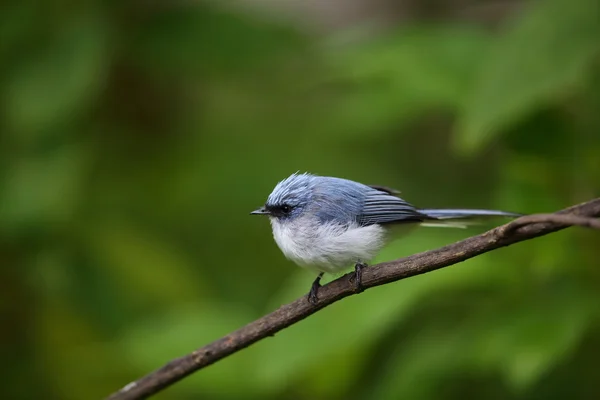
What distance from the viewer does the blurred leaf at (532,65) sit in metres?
2.41

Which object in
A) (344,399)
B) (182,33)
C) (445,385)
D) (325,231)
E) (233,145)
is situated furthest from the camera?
(233,145)

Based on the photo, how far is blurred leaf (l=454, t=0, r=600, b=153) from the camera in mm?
2412

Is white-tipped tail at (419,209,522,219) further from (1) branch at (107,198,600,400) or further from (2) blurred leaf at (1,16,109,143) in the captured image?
(2) blurred leaf at (1,16,109,143)

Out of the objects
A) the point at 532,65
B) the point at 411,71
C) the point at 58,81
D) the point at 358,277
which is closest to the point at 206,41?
the point at 58,81

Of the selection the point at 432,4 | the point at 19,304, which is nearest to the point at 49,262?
the point at 19,304

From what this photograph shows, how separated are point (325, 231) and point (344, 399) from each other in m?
0.87

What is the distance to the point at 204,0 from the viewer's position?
407 centimetres

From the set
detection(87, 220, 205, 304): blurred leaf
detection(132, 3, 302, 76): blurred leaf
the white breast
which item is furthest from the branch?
detection(132, 3, 302, 76): blurred leaf

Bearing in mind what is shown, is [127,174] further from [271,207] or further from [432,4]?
[432,4]

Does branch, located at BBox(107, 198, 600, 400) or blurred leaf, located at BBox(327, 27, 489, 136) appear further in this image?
blurred leaf, located at BBox(327, 27, 489, 136)

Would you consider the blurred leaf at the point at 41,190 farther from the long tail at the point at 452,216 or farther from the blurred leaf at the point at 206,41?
the long tail at the point at 452,216

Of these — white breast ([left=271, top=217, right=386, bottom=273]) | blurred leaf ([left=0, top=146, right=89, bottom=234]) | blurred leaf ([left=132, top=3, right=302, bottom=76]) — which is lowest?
white breast ([left=271, top=217, right=386, bottom=273])

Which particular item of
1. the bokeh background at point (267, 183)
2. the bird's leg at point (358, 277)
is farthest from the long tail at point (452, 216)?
the bird's leg at point (358, 277)

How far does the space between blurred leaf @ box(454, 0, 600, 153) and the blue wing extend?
1.01 ft
